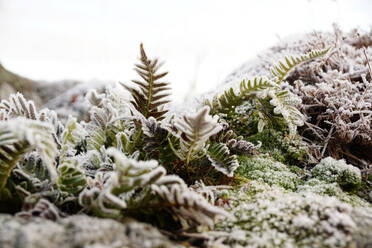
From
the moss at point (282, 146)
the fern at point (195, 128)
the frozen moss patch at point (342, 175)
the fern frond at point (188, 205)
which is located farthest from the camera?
the moss at point (282, 146)

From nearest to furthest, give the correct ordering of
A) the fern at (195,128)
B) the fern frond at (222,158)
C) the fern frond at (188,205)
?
1. the fern frond at (188,205)
2. the fern at (195,128)
3. the fern frond at (222,158)

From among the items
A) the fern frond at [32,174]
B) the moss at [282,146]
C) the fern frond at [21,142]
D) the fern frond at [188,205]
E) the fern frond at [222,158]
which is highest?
the moss at [282,146]

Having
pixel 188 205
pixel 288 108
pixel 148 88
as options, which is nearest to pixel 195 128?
pixel 188 205

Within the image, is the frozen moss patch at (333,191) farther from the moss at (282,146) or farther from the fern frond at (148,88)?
the fern frond at (148,88)

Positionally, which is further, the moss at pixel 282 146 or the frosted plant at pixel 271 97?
the moss at pixel 282 146

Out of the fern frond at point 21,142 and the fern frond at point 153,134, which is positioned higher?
the fern frond at point 153,134

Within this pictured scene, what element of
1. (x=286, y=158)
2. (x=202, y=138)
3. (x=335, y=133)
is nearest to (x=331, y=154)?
(x=335, y=133)

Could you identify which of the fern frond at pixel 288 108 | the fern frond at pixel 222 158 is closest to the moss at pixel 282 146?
the fern frond at pixel 288 108
